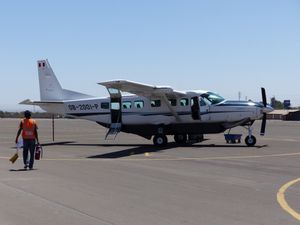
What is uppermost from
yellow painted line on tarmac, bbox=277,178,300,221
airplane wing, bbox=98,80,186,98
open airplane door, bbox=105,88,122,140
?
airplane wing, bbox=98,80,186,98

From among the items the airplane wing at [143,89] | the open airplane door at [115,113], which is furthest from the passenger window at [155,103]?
the open airplane door at [115,113]

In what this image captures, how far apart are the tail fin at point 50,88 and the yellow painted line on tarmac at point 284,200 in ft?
58.5

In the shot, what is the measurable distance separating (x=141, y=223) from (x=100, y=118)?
750 inches

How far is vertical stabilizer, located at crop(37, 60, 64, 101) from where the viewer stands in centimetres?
2759

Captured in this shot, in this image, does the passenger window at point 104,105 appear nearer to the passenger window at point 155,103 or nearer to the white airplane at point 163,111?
the white airplane at point 163,111

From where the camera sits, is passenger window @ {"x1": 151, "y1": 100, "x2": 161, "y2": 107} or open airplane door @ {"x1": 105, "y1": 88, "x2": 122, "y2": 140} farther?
open airplane door @ {"x1": 105, "y1": 88, "x2": 122, "y2": 140}

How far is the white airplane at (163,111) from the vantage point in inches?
902

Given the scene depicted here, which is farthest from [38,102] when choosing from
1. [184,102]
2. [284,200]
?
[284,200]

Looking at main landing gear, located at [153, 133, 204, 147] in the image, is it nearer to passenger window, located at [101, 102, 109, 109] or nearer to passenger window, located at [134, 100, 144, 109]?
passenger window, located at [134, 100, 144, 109]

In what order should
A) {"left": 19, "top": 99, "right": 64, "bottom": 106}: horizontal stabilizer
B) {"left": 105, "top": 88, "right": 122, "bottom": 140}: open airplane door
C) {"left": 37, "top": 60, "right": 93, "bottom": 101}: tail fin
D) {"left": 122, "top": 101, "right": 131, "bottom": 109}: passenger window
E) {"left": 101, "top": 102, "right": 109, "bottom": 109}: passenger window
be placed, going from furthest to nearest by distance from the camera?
{"left": 37, "top": 60, "right": 93, "bottom": 101}: tail fin, {"left": 19, "top": 99, "right": 64, "bottom": 106}: horizontal stabilizer, {"left": 101, "top": 102, "right": 109, "bottom": 109}: passenger window, {"left": 122, "top": 101, "right": 131, "bottom": 109}: passenger window, {"left": 105, "top": 88, "right": 122, "bottom": 140}: open airplane door

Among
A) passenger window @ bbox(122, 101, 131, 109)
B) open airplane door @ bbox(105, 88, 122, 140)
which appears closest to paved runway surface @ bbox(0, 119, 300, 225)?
open airplane door @ bbox(105, 88, 122, 140)

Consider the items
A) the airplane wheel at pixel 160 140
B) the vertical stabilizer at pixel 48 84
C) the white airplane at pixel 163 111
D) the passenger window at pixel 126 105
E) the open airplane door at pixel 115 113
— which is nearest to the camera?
the white airplane at pixel 163 111

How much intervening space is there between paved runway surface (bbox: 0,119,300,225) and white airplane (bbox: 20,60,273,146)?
6.78 m

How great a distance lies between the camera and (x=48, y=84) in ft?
91.4
